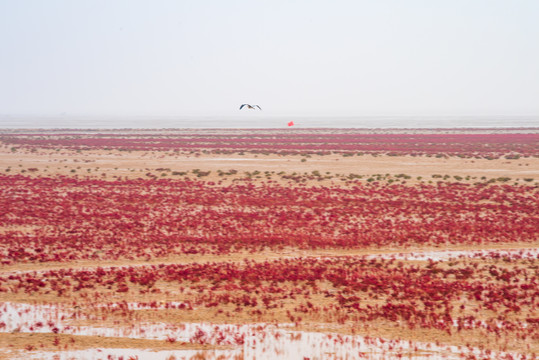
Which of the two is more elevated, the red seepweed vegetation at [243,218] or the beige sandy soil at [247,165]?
the beige sandy soil at [247,165]

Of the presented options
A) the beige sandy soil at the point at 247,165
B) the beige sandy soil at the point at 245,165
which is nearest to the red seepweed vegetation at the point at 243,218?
the beige sandy soil at the point at 245,165

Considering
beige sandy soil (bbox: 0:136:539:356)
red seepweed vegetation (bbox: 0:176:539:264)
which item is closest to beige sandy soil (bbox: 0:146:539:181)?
beige sandy soil (bbox: 0:136:539:356)

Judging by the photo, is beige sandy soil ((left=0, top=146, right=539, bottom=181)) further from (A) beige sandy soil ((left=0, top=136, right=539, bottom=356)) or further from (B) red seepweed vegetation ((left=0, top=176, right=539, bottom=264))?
(B) red seepweed vegetation ((left=0, top=176, right=539, bottom=264))

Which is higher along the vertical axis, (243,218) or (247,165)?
(247,165)

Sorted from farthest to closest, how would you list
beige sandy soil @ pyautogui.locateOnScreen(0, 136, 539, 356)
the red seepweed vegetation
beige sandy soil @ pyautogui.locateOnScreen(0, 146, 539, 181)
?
beige sandy soil @ pyautogui.locateOnScreen(0, 146, 539, 181) → beige sandy soil @ pyautogui.locateOnScreen(0, 136, 539, 356) → the red seepweed vegetation

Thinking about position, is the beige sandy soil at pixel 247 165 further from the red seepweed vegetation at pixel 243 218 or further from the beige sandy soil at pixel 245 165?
the red seepweed vegetation at pixel 243 218

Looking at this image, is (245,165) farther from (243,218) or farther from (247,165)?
(243,218)

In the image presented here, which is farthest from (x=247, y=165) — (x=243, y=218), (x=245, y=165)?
(x=243, y=218)

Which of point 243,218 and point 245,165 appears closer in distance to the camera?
point 243,218

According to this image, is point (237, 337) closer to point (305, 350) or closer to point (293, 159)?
point (305, 350)

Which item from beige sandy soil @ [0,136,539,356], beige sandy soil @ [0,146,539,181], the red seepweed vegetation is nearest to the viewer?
the red seepweed vegetation

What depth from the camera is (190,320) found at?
14961mm

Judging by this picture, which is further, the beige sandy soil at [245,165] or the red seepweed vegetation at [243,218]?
the beige sandy soil at [245,165]

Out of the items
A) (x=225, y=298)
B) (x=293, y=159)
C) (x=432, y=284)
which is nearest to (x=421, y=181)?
(x=293, y=159)
